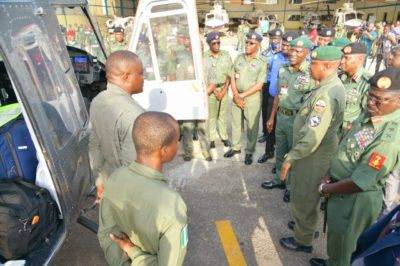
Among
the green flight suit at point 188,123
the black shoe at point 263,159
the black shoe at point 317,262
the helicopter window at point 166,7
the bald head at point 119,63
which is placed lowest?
the black shoe at point 263,159

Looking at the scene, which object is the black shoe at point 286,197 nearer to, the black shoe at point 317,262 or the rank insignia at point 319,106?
the black shoe at point 317,262

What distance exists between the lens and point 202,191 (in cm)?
407

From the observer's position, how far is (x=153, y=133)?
4.63 ft

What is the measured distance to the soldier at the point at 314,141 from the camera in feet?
Answer: 8.23

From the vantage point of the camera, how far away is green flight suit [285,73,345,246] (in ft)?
8.21

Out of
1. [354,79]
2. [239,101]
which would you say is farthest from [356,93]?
[239,101]

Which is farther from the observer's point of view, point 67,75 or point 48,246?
point 67,75

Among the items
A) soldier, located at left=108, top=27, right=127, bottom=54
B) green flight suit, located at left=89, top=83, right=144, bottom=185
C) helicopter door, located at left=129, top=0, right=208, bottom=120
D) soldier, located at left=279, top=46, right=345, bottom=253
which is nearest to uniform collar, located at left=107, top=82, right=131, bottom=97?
green flight suit, located at left=89, top=83, right=144, bottom=185

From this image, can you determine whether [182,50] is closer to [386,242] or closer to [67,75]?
[67,75]

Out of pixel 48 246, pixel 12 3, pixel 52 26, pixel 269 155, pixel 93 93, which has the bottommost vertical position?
pixel 269 155

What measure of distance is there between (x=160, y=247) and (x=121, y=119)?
103 centimetres

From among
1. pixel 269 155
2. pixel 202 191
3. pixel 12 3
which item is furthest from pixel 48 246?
pixel 269 155

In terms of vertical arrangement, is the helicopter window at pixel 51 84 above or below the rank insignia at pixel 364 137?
above

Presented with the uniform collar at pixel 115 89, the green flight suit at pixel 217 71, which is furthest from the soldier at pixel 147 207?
the green flight suit at pixel 217 71
